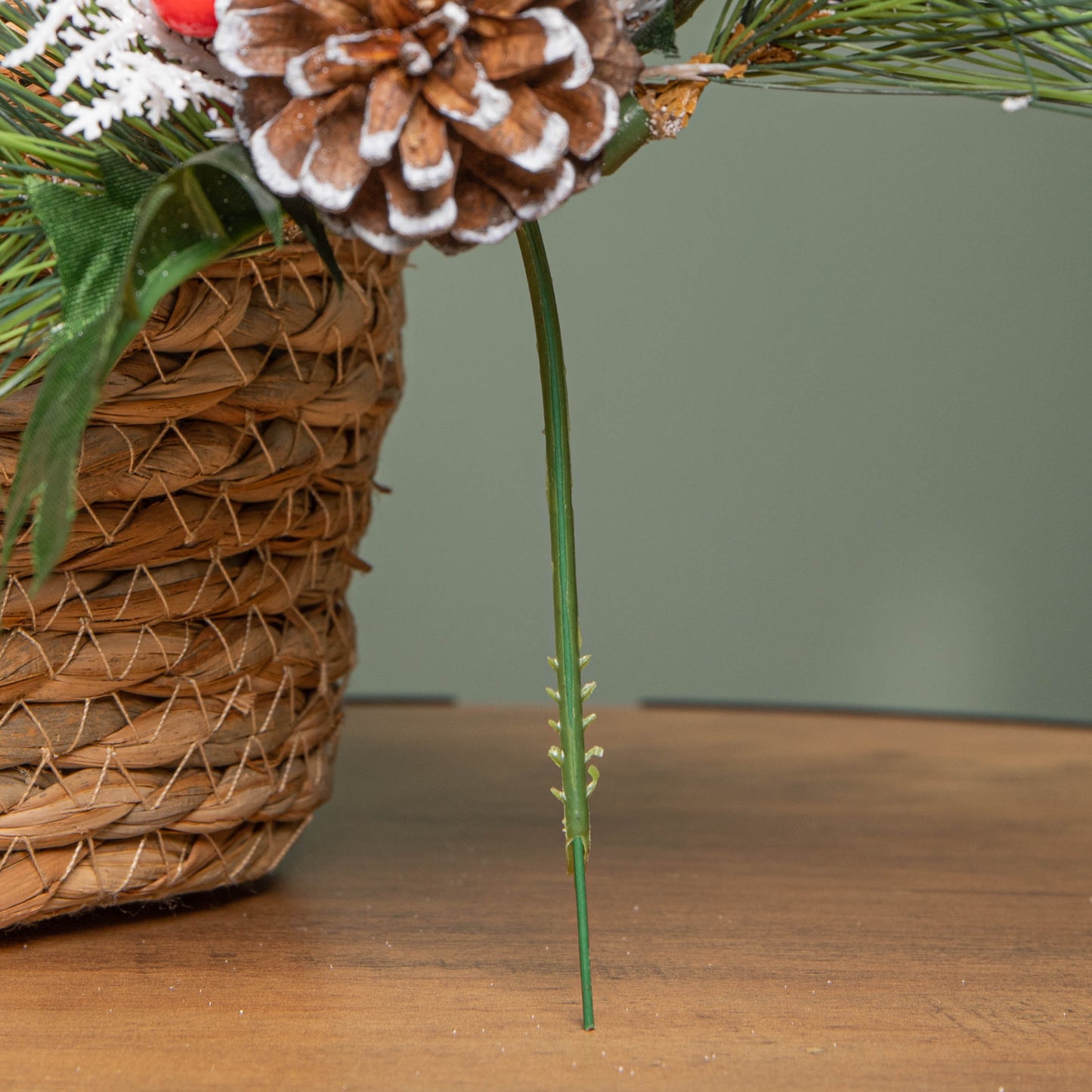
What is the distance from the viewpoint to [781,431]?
1.31 m

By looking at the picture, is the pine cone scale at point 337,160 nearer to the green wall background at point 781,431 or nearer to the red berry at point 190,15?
the red berry at point 190,15

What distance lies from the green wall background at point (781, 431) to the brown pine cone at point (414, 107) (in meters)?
1.07

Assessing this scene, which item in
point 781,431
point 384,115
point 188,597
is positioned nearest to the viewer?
point 384,115

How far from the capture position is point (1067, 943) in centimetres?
29

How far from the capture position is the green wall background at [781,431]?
128cm

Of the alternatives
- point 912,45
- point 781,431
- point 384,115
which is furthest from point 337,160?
point 781,431

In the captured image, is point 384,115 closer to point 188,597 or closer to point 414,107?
point 414,107

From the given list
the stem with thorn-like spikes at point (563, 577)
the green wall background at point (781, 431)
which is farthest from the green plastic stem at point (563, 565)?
the green wall background at point (781, 431)

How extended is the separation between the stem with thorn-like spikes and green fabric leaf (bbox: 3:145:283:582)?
0.17 feet

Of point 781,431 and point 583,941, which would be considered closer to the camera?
point 583,941

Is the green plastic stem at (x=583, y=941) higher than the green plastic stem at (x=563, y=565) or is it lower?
lower

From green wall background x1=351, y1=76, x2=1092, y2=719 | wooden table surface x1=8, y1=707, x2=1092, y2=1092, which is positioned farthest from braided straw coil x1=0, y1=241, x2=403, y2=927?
green wall background x1=351, y1=76, x2=1092, y2=719

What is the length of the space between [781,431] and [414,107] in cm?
115

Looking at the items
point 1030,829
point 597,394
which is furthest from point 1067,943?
point 597,394
